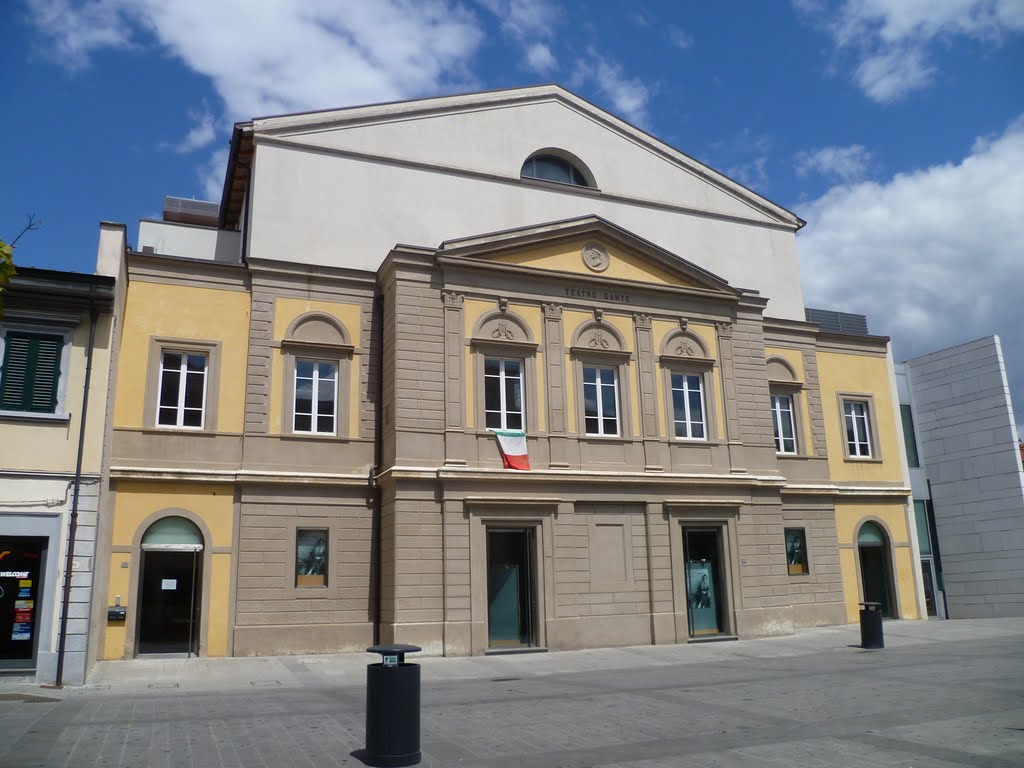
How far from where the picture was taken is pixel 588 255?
2455cm

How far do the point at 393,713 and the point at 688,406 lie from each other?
56.5ft

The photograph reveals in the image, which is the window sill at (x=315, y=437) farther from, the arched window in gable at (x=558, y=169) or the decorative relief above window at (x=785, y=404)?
the decorative relief above window at (x=785, y=404)

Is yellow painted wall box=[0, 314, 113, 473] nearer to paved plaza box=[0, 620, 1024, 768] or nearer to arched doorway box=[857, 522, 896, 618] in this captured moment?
paved plaza box=[0, 620, 1024, 768]

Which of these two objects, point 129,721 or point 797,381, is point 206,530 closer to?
point 129,721

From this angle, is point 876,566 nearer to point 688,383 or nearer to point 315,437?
point 688,383

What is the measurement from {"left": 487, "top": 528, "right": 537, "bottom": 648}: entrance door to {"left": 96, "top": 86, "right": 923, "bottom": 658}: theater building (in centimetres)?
7

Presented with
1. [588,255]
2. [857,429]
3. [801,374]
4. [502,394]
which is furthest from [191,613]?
[857,429]

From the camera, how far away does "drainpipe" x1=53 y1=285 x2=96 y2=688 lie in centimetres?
1535

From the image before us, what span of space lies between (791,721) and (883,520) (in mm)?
20384

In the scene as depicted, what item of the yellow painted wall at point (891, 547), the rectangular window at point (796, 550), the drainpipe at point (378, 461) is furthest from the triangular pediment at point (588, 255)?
the yellow painted wall at point (891, 547)

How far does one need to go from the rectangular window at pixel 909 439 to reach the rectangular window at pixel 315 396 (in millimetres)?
20964

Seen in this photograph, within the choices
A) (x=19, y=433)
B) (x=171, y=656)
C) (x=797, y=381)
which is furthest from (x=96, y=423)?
(x=797, y=381)

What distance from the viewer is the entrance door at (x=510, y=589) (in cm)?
2145

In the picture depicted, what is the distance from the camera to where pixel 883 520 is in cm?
2953
